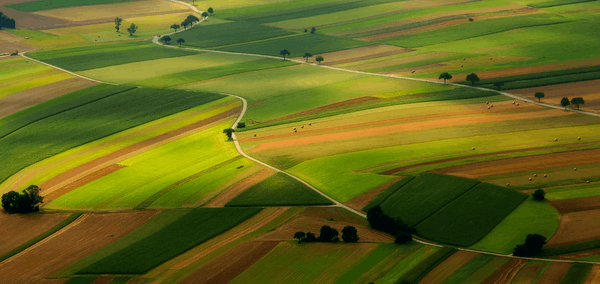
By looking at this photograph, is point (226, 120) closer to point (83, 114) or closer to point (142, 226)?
point (83, 114)

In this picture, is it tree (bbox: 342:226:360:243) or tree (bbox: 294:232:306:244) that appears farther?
tree (bbox: 294:232:306:244)

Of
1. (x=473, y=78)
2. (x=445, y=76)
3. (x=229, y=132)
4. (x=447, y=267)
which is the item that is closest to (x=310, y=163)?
(x=229, y=132)

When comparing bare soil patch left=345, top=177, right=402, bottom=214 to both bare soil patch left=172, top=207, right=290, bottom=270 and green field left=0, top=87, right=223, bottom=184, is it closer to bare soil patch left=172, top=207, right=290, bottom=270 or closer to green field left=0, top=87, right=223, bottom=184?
bare soil patch left=172, top=207, right=290, bottom=270

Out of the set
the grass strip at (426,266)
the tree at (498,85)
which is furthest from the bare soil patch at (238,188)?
the tree at (498,85)

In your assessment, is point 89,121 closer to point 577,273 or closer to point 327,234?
point 327,234

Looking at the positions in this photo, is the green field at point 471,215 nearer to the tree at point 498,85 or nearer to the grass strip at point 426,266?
the grass strip at point 426,266

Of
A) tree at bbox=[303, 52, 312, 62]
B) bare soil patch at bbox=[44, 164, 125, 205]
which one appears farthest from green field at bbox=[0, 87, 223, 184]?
tree at bbox=[303, 52, 312, 62]
